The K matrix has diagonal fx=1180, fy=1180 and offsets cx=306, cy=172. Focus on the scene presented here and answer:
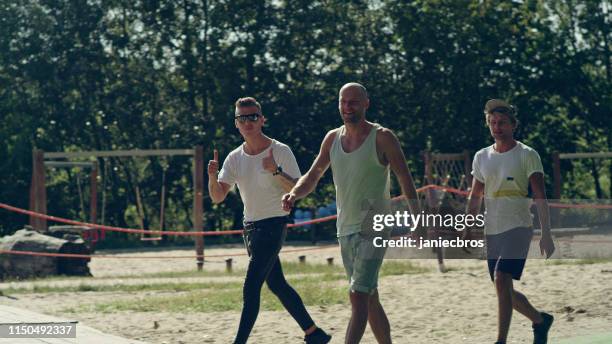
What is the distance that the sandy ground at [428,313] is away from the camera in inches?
400

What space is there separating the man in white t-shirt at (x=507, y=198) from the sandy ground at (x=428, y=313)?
132cm

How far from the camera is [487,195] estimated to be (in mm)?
8273

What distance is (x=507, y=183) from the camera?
8.13m

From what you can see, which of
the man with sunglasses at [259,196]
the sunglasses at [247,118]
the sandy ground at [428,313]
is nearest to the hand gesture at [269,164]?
the man with sunglasses at [259,196]

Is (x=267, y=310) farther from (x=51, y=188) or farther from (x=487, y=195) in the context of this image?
(x=51, y=188)

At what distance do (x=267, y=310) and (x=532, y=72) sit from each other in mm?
26474

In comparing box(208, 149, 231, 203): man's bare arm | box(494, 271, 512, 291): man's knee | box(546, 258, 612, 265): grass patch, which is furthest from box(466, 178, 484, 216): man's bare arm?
box(546, 258, 612, 265): grass patch

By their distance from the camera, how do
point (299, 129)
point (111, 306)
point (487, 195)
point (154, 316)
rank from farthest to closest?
point (299, 129), point (111, 306), point (154, 316), point (487, 195)

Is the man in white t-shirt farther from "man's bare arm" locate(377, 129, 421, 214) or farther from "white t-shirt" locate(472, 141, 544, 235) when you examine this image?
"man's bare arm" locate(377, 129, 421, 214)

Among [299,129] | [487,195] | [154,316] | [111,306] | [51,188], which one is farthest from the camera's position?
[299,129]

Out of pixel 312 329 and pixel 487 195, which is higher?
pixel 487 195

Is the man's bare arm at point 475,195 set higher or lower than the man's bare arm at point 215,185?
lower

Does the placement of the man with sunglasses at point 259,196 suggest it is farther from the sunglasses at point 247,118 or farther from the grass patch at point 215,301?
the grass patch at point 215,301

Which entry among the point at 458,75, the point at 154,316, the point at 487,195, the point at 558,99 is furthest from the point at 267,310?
the point at 558,99
